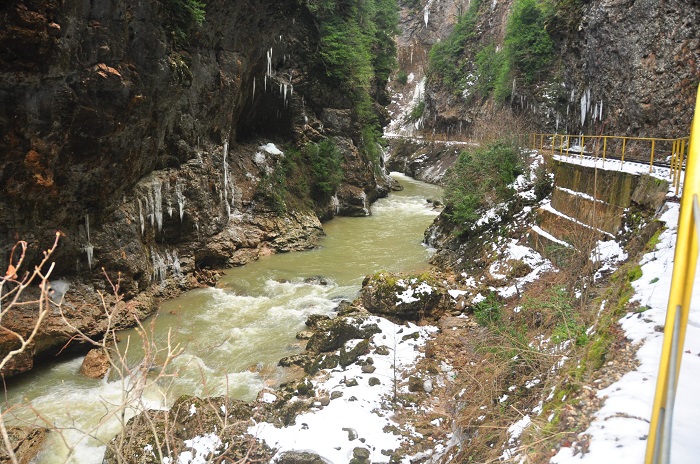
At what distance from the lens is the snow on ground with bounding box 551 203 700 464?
3.04 metres

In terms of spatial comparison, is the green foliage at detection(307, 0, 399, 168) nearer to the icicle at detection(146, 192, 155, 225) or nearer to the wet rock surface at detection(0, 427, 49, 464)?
the icicle at detection(146, 192, 155, 225)

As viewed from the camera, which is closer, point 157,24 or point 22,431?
point 22,431

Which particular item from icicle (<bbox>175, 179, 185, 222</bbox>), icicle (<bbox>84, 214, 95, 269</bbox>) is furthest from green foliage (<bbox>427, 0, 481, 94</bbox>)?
icicle (<bbox>84, 214, 95, 269</bbox>)

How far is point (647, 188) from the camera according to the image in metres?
8.84

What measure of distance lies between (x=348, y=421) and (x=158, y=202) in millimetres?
9690

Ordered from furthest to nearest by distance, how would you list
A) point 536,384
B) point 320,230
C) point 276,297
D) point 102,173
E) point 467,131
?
point 467,131 → point 320,230 → point 276,297 → point 102,173 → point 536,384

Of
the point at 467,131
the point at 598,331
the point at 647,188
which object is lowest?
the point at 598,331

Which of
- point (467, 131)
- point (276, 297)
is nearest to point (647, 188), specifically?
point (276, 297)

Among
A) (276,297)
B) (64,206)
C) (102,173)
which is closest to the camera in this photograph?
(64,206)

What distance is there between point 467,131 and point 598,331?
4070 cm

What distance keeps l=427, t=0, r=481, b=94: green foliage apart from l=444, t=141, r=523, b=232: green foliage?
32.6 m

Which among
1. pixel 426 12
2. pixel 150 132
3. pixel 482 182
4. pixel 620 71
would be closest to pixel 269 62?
pixel 150 132

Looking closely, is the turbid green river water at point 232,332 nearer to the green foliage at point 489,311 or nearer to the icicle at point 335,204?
the icicle at point 335,204

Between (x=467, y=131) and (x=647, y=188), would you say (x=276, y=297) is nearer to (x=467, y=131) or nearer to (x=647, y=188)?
(x=647, y=188)
